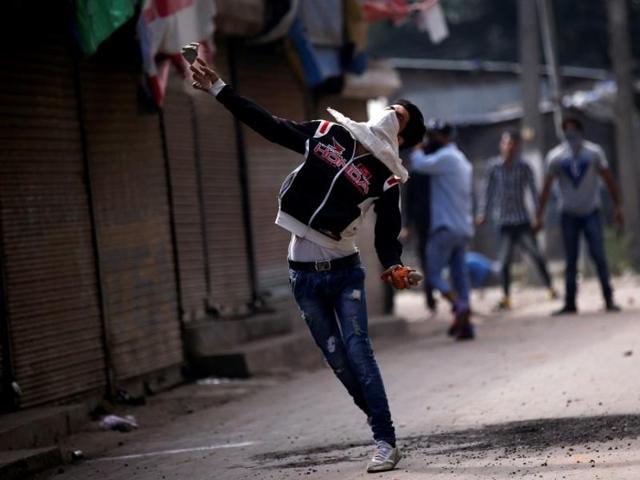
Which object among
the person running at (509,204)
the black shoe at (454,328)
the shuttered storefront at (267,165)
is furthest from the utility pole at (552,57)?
the black shoe at (454,328)

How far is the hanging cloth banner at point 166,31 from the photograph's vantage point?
884 centimetres

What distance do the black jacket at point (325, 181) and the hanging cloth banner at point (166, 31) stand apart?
2816 millimetres

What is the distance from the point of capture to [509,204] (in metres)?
15.3

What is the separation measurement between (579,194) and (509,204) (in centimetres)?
190

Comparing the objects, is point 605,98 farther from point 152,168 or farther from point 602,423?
point 602,423

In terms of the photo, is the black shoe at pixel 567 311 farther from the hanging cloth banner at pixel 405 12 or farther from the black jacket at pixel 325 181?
the black jacket at pixel 325 181

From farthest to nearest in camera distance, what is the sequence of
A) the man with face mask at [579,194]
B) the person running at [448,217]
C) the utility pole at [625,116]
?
the utility pole at [625,116]
the man with face mask at [579,194]
the person running at [448,217]

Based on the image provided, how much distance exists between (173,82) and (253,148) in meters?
1.52

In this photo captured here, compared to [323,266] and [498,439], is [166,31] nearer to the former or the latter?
[323,266]

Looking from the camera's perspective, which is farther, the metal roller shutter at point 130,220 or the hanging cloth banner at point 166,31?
the metal roller shutter at point 130,220

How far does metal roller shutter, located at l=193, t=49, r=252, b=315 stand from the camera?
1123cm

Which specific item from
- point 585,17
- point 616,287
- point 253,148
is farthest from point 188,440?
point 585,17

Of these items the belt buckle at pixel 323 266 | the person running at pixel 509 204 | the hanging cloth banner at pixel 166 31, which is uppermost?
the hanging cloth banner at pixel 166 31

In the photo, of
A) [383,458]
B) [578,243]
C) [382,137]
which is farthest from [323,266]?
[578,243]
